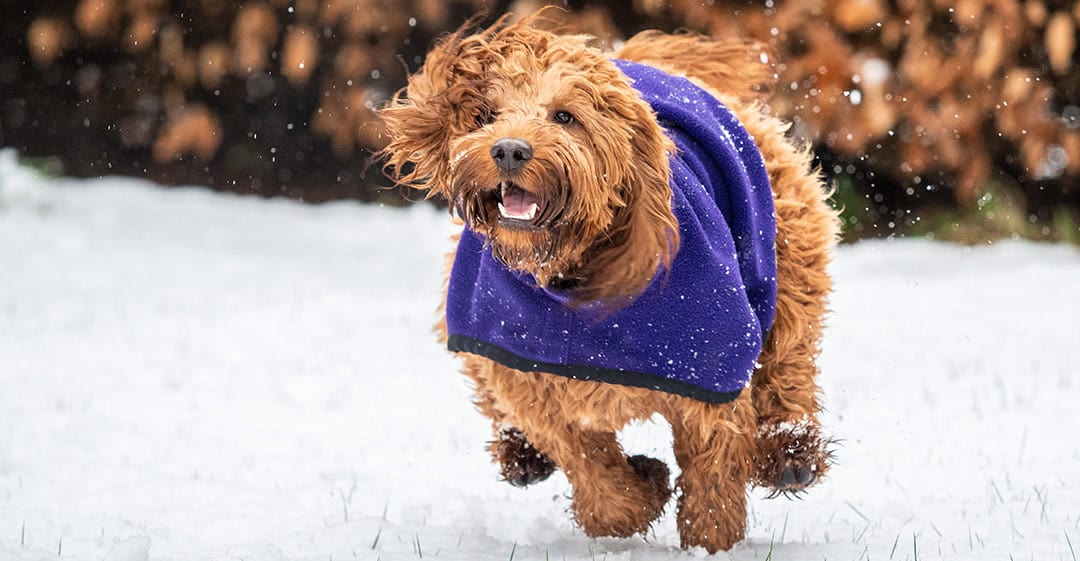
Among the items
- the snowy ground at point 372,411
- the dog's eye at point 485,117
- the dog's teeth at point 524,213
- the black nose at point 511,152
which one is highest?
the dog's eye at point 485,117

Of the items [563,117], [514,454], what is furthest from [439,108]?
[514,454]

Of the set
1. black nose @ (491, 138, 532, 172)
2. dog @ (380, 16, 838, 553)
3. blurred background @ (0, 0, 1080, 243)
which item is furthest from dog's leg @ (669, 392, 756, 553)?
blurred background @ (0, 0, 1080, 243)

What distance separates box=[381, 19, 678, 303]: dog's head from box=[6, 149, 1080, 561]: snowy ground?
763mm

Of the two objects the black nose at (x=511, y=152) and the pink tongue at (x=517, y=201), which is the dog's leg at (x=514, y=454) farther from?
the black nose at (x=511, y=152)

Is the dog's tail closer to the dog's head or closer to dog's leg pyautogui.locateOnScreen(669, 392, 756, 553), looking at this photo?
the dog's head

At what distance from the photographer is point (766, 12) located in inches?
291

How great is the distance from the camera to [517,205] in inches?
102

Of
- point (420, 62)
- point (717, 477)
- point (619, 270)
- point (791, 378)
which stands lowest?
point (717, 477)

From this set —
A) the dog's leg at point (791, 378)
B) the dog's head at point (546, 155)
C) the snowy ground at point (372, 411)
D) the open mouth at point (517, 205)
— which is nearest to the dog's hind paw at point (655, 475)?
the snowy ground at point (372, 411)

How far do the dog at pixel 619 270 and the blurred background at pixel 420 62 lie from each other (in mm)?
3259

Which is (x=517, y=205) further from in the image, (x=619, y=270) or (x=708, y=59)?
(x=708, y=59)

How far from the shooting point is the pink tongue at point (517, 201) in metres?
2.58

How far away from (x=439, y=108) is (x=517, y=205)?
1.08ft

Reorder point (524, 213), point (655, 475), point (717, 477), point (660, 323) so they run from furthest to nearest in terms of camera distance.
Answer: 1. point (655, 475)
2. point (717, 477)
3. point (660, 323)
4. point (524, 213)
